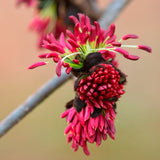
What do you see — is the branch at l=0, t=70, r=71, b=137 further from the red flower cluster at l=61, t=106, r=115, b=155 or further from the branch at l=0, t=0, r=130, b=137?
the red flower cluster at l=61, t=106, r=115, b=155

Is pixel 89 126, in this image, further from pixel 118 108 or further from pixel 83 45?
pixel 118 108

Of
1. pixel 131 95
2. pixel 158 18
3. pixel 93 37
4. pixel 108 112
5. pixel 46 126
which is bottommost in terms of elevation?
pixel 108 112

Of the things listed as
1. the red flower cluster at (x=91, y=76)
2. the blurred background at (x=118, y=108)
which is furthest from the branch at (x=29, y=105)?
the blurred background at (x=118, y=108)

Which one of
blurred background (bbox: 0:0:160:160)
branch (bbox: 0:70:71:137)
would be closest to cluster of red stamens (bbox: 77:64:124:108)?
branch (bbox: 0:70:71:137)

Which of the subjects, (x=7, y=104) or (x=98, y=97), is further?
(x=7, y=104)

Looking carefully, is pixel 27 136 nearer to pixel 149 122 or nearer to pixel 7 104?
pixel 7 104

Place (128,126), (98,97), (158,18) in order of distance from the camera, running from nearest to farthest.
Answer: (98,97)
(128,126)
(158,18)

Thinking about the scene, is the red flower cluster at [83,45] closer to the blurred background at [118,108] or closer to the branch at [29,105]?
the branch at [29,105]

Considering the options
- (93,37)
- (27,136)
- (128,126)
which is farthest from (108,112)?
(27,136)
